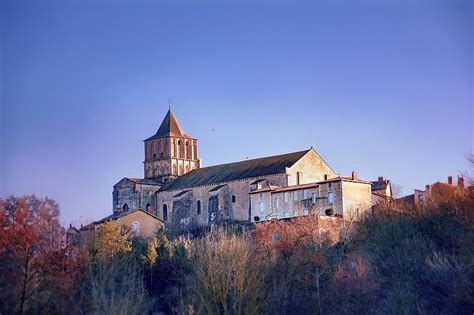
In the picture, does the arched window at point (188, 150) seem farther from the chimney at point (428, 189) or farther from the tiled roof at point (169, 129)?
the chimney at point (428, 189)

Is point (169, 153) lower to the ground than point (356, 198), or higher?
higher

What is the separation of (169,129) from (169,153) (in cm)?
318

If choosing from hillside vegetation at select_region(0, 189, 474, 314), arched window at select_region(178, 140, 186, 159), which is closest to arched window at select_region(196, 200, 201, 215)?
arched window at select_region(178, 140, 186, 159)

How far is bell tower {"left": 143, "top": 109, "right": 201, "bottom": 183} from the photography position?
7638 cm

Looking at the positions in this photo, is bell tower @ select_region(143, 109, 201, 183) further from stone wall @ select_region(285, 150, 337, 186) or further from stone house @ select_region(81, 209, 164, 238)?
stone wall @ select_region(285, 150, 337, 186)

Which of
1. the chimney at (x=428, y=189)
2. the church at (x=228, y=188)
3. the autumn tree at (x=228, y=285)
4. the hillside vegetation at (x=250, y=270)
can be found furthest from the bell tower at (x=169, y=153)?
the autumn tree at (x=228, y=285)

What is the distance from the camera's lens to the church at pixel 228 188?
179 ft

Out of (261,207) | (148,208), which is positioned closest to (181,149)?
(148,208)

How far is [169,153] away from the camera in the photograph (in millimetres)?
76750

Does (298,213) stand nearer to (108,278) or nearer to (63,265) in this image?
(108,278)

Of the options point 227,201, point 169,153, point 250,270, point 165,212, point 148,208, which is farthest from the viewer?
point 169,153

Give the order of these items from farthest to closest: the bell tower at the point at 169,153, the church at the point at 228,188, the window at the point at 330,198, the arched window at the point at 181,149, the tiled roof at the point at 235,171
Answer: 1. the arched window at the point at 181,149
2. the bell tower at the point at 169,153
3. the tiled roof at the point at 235,171
4. the church at the point at 228,188
5. the window at the point at 330,198

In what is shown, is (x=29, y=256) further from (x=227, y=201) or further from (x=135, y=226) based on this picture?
(x=227, y=201)

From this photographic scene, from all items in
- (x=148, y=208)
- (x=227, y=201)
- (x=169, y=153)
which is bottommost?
(x=227, y=201)
